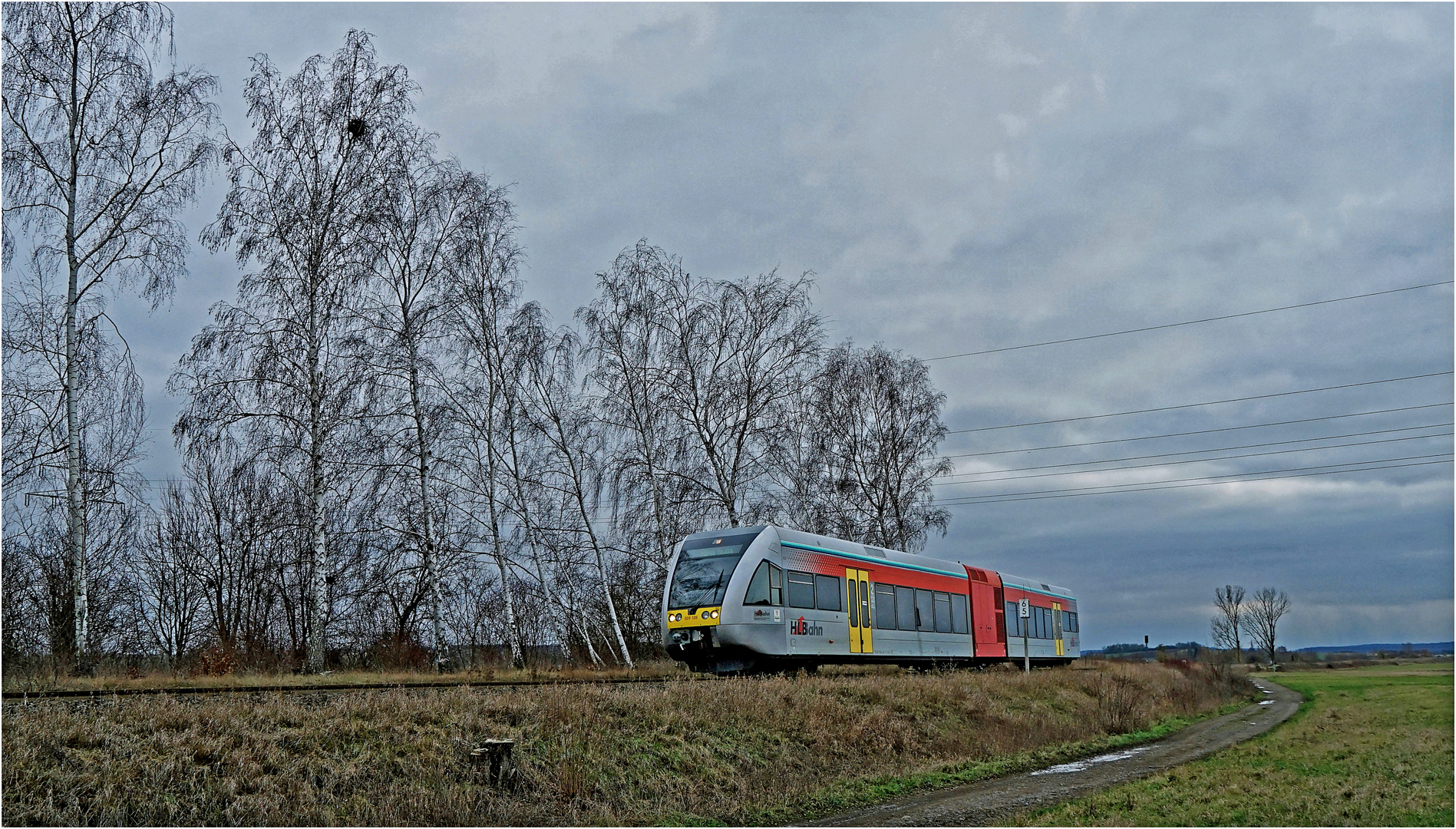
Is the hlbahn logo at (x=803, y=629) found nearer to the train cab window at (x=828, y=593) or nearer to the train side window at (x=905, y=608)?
the train cab window at (x=828, y=593)

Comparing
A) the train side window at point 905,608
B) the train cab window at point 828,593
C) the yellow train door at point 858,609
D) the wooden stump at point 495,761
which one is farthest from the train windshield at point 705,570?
the wooden stump at point 495,761

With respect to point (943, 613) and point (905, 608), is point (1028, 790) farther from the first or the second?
point (943, 613)

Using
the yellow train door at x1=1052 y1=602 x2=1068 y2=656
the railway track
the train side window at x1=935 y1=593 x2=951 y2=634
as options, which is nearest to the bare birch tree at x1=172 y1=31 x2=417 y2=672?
the railway track

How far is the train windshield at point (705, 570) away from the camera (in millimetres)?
19516

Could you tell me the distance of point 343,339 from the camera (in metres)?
21.1

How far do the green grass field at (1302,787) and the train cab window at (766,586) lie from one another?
25.0ft

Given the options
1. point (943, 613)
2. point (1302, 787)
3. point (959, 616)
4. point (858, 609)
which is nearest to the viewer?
point (1302, 787)

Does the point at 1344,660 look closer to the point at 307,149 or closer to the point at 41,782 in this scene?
the point at 307,149

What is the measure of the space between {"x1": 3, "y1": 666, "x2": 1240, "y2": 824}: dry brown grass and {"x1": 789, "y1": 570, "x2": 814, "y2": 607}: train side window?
294 centimetres

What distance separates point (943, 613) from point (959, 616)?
1589 millimetres

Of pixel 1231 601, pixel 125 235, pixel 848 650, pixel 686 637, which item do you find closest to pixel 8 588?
pixel 125 235

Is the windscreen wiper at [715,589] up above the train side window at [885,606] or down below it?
above

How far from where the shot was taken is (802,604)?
20.7 m

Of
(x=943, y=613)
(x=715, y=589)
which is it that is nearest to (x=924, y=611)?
(x=943, y=613)
